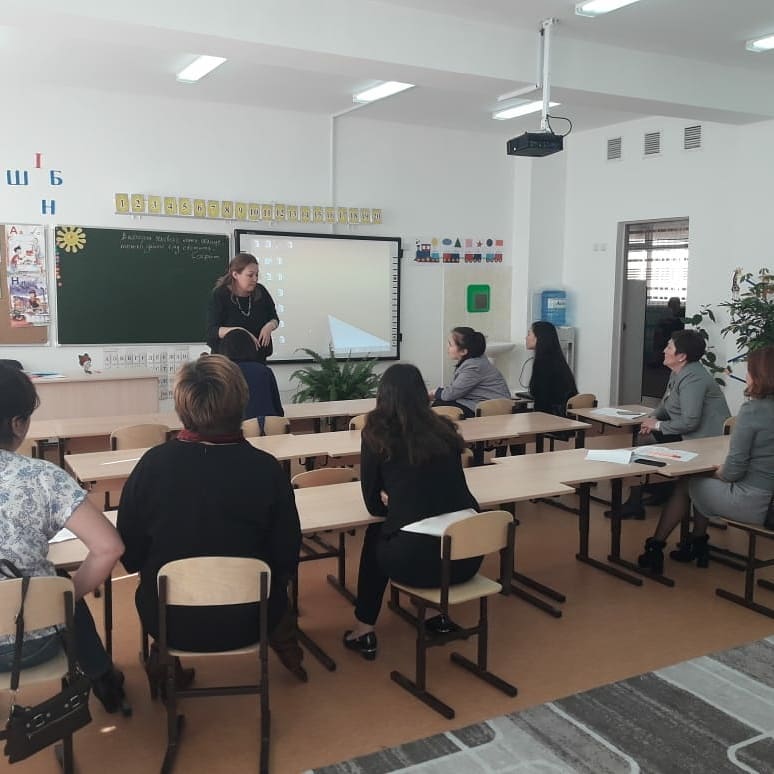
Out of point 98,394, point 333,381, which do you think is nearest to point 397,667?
point 98,394

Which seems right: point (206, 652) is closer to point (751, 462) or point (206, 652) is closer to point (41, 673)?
point (41, 673)

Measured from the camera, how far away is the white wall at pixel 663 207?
727 cm

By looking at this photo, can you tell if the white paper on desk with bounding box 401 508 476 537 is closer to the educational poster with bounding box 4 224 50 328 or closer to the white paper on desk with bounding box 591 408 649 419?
the white paper on desk with bounding box 591 408 649 419

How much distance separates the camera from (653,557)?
4.43 meters

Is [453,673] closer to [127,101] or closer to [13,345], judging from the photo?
[13,345]

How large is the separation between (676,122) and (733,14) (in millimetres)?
2959

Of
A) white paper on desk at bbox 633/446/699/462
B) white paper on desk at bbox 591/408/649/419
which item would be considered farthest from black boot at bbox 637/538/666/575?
white paper on desk at bbox 591/408/649/419

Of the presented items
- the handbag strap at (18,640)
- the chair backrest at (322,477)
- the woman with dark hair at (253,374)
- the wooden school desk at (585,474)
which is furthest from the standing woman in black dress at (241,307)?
the handbag strap at (18,640)

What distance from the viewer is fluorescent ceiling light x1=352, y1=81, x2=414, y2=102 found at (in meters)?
6.75

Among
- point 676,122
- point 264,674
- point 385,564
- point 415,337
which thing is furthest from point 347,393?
point 264,674

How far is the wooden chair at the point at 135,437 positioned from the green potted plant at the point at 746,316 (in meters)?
4.58

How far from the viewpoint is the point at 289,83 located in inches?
267

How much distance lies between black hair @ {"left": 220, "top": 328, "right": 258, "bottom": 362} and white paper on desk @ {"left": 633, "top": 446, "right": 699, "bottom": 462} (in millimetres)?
2347

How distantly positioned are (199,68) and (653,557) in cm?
488
